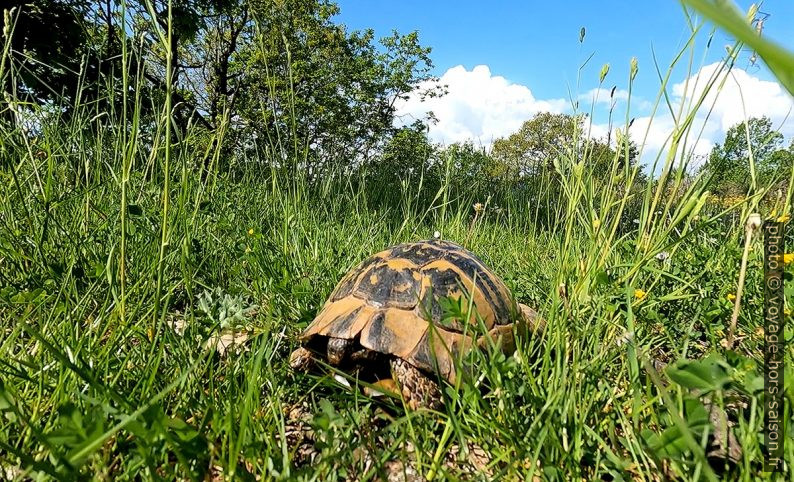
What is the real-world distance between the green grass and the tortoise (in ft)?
0.52

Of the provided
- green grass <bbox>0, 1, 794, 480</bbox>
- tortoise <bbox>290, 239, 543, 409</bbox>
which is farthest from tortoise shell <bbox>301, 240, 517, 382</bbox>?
green grass <bbox>0, 1, 794, 480</bbox>

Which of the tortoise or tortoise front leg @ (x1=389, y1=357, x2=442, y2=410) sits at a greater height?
the tortoise

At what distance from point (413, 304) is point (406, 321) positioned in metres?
0.10

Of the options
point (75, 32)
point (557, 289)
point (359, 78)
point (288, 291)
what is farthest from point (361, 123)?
point (557, 289)

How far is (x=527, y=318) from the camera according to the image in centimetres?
227

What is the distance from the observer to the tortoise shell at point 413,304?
6.45 feet

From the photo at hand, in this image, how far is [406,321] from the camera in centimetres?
205

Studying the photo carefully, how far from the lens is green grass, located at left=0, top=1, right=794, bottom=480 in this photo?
1026 mm

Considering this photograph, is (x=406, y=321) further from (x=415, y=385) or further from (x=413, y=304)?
(x=415, y=385)

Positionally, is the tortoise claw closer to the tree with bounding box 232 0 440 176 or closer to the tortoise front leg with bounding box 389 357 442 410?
the tortoise front leg with bounding box 389 357 442 410

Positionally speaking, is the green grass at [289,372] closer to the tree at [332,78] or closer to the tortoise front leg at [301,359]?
the tortoise front leg at [301,359]

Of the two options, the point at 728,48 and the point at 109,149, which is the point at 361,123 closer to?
the point at 109,149

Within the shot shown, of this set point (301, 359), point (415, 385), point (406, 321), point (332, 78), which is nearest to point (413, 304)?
point (406, 321)

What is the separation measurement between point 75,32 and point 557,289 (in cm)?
952
